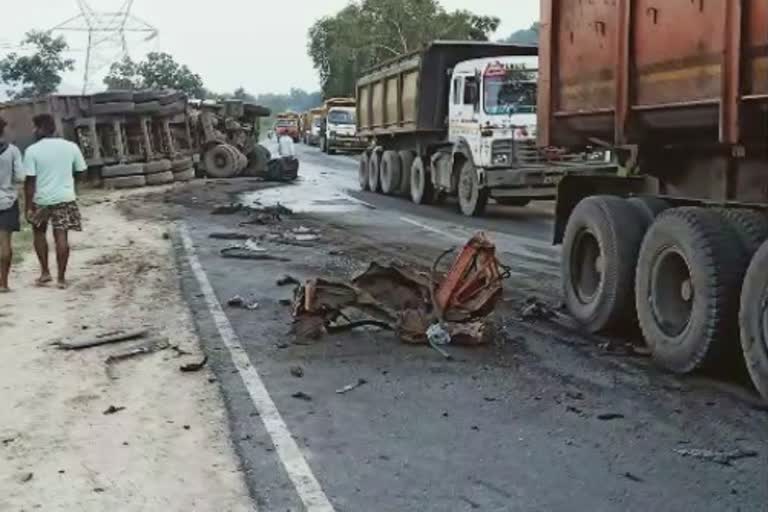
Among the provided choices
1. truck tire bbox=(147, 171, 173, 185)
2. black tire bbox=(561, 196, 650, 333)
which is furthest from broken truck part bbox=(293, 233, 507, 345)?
truck tire bbox=(147, 171, 173, 185)

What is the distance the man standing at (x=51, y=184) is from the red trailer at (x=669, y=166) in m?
4.80

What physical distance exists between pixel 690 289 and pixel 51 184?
21.4 feet

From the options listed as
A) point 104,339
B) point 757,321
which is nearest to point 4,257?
point 104,339

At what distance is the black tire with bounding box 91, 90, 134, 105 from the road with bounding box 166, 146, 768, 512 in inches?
708

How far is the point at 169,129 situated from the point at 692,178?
23184 mm

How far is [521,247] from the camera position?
1385 cm

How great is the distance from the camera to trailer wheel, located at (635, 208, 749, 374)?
6348mm

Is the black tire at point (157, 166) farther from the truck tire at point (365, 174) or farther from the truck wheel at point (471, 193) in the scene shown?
the truck wheel at point (471, 193)

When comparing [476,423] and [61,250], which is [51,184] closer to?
[61,250]

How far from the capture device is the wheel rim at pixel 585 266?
27.8 ft

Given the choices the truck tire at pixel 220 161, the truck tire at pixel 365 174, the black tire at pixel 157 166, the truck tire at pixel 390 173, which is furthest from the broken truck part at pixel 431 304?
the truck tire at pixel 220 161

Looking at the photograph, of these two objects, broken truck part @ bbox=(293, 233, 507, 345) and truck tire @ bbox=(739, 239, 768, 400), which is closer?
truck tire @ bbox=(739, 239, 768, 400)

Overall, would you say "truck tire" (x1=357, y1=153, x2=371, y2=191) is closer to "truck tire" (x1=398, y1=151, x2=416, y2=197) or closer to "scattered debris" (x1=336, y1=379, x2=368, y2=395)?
"truck tire" (x1=398, y1=151, x2=416, y2=197)

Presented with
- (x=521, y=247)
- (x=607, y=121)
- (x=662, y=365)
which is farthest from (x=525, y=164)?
(x=662, y=365)
